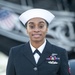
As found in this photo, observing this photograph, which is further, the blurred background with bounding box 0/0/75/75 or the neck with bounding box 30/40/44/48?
the blurred background with bounding box 0/0/75/75

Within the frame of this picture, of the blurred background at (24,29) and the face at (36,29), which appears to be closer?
the face at (36,29)

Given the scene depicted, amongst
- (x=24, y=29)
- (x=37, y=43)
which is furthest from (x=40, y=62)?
(x=24, y=29)

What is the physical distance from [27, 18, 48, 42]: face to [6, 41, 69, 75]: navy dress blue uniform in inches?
3.8

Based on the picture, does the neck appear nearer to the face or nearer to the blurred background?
the face

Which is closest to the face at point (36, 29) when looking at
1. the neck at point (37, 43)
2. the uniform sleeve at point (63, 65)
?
the neck at point (37, 43)

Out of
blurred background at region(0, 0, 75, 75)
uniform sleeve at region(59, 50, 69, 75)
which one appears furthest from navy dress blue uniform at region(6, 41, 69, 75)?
blurred background at region(0, 0, 75, 75)

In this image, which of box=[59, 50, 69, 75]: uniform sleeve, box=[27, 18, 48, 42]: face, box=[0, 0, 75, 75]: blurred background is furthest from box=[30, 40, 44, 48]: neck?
box=[0, 0, 75, 75]: blurred background

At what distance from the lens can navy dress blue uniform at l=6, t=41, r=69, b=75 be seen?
1.85m

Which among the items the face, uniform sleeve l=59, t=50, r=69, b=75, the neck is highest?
the face

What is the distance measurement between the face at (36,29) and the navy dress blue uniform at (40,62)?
0.31 feet

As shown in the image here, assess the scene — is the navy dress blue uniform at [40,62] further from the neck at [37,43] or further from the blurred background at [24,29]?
the blurred background at [24,29]

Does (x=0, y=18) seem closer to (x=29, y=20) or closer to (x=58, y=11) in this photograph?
(x=58, y=11)

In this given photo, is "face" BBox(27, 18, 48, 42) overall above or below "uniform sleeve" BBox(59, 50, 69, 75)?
above

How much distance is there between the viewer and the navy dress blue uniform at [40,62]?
1.85 metres
